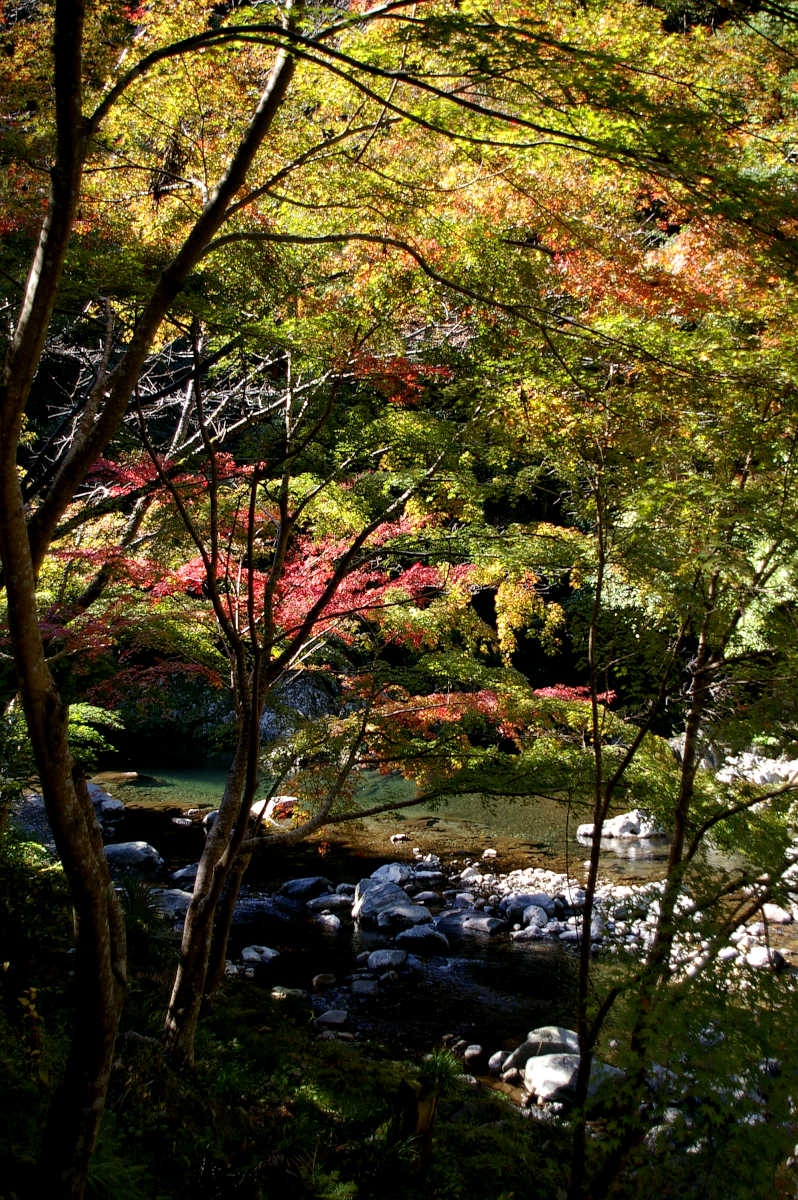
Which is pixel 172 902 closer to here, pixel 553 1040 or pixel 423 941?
pixel 423 941

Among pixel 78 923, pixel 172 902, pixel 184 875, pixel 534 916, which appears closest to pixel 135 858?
pixel 184 875

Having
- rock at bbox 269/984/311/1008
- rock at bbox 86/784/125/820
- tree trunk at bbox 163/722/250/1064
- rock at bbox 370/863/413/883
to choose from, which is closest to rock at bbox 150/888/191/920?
rock at bbox 269/984/311/1008

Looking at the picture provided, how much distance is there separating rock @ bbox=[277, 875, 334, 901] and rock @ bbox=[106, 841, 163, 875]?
1.72 meters

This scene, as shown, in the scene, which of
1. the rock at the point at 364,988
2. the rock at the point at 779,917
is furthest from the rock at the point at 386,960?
the rock at the point at 779,917

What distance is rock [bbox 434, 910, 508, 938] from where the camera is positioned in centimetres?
857

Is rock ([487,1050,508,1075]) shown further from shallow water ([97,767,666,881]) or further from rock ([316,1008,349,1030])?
shallow water ([97,767,666,881])

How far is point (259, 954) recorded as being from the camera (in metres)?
7.69

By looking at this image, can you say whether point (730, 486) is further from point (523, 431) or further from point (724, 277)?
point (724, 277)

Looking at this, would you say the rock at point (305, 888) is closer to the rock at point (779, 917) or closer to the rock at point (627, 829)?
the rock at point (627, 829)

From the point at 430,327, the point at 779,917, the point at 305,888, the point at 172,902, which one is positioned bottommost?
the point at 305,888

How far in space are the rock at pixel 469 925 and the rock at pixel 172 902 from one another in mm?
2938

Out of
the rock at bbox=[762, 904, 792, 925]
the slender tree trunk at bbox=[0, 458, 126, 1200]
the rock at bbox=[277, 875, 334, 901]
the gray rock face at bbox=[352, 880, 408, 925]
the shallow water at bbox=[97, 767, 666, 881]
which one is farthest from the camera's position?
the shallow water at bbox=[97, 767, 666, 881]

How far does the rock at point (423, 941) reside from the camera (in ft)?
26.5

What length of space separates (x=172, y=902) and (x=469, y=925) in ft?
11.4
